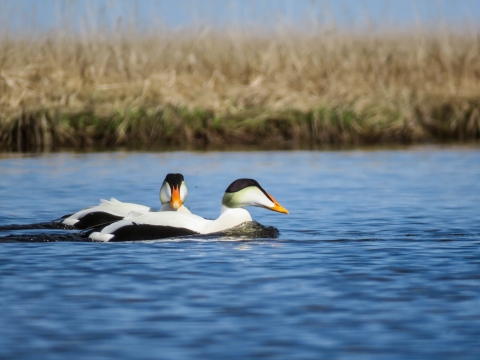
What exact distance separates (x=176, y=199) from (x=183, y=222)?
3.40ft

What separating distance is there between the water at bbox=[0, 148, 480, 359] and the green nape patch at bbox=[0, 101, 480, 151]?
4.91 metres

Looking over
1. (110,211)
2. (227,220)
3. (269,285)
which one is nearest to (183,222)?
(227,220)

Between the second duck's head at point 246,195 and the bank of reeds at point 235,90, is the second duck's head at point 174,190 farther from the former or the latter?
the bank of reeds at point 235,90

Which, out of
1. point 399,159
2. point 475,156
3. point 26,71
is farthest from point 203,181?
point 26,71

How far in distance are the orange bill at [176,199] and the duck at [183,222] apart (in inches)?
26.6

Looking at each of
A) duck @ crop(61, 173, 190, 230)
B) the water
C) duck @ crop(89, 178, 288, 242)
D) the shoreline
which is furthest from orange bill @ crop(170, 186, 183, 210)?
the shoreline

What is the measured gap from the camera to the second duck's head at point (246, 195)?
335 inches

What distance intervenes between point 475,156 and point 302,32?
19.1 ft

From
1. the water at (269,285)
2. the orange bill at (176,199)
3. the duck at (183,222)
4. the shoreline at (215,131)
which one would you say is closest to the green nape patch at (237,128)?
the shoreline at (215,131)

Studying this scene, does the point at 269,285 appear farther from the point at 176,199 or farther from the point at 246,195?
the point at 176,199

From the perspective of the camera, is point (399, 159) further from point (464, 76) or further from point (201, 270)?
point (201, 270)

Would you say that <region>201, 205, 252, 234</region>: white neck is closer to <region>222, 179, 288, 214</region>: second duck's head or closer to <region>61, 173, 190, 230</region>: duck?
<region>222, 179, 288, 214</region>: second duck's head

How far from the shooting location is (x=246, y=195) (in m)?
8.53

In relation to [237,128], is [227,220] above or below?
below
